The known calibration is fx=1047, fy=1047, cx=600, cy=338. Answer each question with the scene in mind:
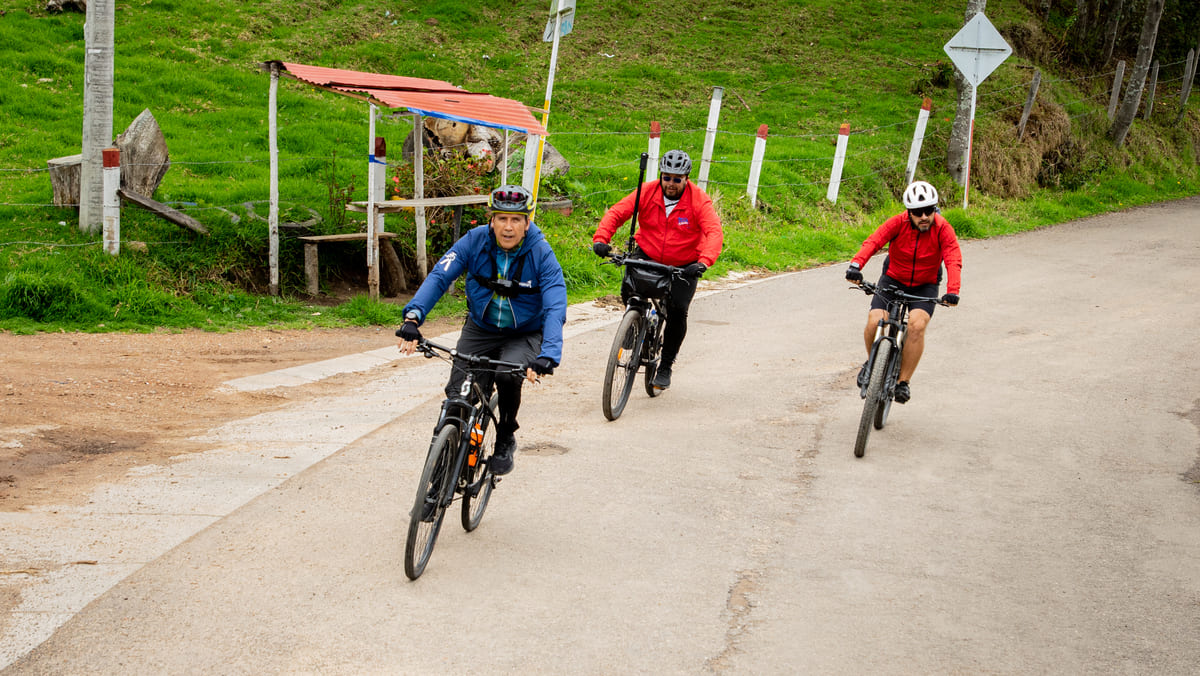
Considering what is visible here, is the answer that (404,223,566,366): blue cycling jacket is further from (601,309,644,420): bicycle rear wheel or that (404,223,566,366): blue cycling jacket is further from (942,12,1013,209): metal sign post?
(942,12,1013,209): metal sign post

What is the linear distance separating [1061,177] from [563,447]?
18567 millimetres

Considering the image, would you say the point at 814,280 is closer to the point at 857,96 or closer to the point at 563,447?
the point at 563,447

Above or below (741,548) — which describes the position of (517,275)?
above

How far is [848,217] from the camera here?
710 inches

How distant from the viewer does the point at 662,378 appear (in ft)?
27.8

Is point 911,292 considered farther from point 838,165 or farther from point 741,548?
point 838,165

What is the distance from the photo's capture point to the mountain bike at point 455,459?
4.79m

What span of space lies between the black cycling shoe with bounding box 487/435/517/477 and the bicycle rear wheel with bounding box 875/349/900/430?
9.61 ft

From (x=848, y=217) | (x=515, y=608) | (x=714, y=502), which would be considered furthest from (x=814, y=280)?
(x=515, y=608)

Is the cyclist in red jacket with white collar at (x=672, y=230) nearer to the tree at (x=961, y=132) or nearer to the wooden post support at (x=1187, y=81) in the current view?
the tree at (x=961, y=132)

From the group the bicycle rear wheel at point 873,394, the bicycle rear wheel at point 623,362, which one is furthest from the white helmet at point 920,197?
the bicycle rear wheel at point 623,362

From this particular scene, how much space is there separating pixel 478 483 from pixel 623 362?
2.59 meters

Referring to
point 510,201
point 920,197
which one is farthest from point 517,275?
point 920,197

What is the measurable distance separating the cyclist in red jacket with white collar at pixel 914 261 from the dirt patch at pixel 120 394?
432 cm
